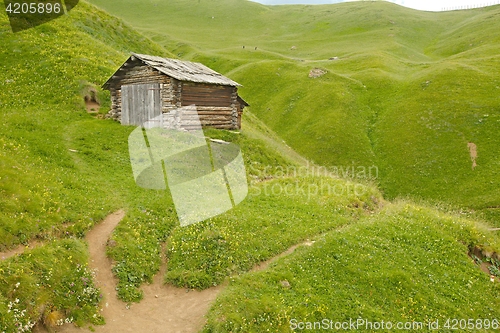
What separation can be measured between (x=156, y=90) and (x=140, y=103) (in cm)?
182

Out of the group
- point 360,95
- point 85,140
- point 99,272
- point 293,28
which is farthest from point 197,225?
point 293,28

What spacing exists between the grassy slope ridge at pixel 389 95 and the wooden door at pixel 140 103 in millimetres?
23597

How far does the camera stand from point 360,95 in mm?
58844

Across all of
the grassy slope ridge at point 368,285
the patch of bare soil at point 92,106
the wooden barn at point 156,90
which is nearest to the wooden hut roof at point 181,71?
the wooden barn at point 156,90

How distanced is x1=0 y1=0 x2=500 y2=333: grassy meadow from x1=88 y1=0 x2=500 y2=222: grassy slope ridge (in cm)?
29

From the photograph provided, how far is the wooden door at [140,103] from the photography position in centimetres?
3028

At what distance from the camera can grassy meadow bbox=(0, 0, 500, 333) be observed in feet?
45.8

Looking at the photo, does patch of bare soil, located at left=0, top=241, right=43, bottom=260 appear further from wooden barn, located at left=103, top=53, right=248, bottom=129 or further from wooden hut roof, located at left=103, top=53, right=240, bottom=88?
wooden hut roof, located at left=103, top=53, right=240, bottom=88

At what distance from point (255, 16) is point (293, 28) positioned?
20968 mm

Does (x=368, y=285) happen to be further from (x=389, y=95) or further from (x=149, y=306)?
(x=389, y=95)

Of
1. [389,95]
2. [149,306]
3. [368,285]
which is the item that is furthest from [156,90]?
[389,95]

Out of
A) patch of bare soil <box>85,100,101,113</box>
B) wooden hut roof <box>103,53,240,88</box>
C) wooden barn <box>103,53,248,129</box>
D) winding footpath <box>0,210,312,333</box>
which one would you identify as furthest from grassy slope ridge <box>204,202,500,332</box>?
patch of bare soil <box>85,100,101,113</box>

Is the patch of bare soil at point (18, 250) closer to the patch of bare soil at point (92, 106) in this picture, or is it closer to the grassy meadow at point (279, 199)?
the grassy meadow at point (279, 199)

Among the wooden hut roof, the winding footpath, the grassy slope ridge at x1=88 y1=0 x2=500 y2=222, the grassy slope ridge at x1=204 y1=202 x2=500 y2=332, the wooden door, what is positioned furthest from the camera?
the grassy slope ridge at x1=88 y1=0 x2=500 y2=222
